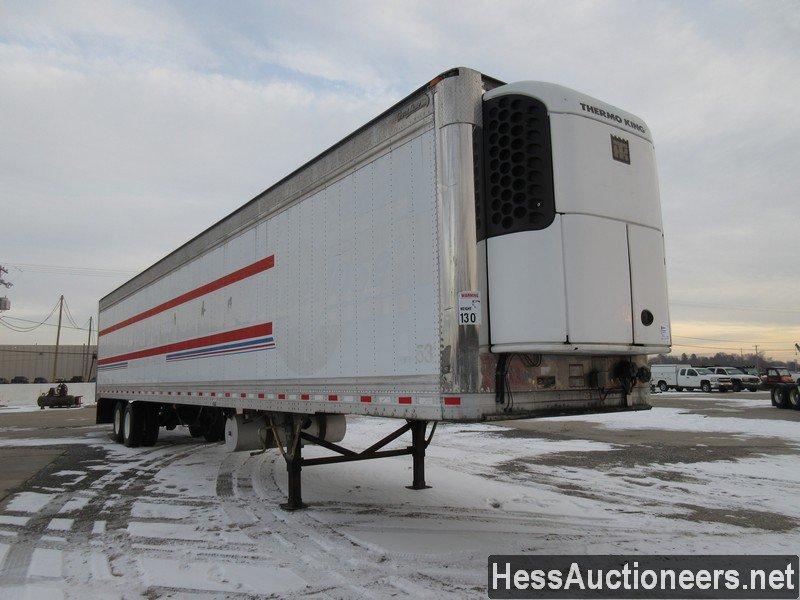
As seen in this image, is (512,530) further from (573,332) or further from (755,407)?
(755,407)

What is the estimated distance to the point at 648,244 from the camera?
5.25m

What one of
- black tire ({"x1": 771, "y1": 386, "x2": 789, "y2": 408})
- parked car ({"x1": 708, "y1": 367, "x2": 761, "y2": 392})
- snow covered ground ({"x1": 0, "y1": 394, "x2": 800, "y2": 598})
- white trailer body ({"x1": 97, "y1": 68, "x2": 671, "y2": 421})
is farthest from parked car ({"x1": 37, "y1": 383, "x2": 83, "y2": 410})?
parked car ({"x1": 708, "y1": 367, "x2": 761, "y2": 392})

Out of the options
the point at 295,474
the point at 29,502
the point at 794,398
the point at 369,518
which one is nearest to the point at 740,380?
the point at 794,398

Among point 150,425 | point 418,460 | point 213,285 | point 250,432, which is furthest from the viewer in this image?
point 150,425

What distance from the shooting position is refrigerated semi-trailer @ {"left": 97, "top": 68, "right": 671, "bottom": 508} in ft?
15.1

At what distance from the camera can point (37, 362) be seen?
3152 inches

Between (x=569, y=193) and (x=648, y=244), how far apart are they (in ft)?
3.66

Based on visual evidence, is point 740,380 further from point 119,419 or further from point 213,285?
point 213,285

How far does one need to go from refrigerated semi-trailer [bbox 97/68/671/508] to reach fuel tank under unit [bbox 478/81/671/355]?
0.04 ft

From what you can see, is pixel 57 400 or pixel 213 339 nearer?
pixel 213 339

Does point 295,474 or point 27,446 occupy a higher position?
point 295,474

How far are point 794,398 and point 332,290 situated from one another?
2311cm

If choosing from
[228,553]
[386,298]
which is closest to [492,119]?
[386,298]

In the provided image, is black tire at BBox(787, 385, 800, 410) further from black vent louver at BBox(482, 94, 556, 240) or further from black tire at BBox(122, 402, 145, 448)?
black tire at BBox(122, 402, 145, 448)
